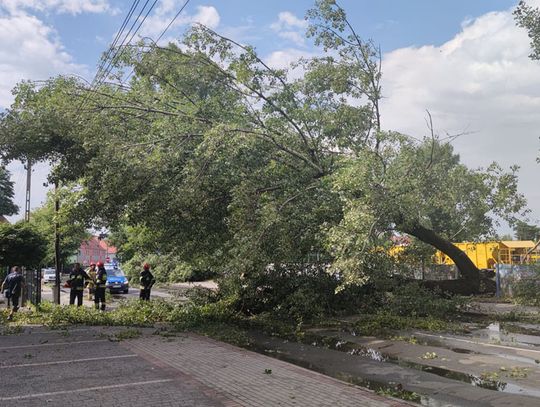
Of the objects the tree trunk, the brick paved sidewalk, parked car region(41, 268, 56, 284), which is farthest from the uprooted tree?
parked car region(41, 268, 56, 284)

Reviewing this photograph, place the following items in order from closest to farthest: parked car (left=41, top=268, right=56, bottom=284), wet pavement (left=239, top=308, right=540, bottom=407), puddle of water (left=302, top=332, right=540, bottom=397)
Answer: wet pavement (left=239, top=308, right=540, bottom=407), puddle of water (left=302, top=332, right=540, bottom=397), parked car (left=41, top=268, right=56, bottom=284)

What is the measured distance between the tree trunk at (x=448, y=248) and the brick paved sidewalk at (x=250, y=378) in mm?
7998

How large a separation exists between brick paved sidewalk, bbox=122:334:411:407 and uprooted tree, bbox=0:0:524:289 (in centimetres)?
314

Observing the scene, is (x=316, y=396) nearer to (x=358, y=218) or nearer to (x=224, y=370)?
(x=224, y=370)

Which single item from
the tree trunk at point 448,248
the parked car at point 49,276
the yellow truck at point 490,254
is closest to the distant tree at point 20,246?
the tree trunk at point 448,248

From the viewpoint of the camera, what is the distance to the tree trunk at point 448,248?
16875 mm

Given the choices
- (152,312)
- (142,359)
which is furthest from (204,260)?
(142,359)

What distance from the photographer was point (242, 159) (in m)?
13.8

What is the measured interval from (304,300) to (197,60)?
7375 mm

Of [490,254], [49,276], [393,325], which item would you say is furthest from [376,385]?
[49,276]

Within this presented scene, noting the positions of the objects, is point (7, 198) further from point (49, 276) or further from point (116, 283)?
point (116, 283)

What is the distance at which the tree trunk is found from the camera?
16875mm

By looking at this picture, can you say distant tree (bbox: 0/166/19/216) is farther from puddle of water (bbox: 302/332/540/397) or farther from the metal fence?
puddle of water (bbox: 302/332/540/397)

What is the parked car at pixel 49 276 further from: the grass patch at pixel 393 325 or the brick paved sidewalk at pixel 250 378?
the brick paved sidewalk at pixel 250 378
